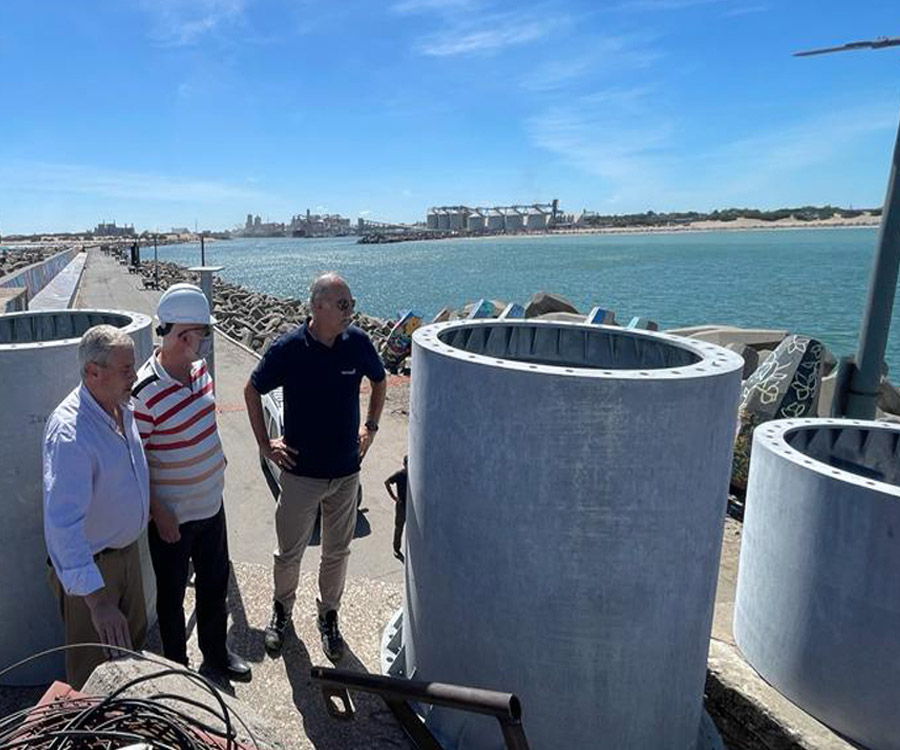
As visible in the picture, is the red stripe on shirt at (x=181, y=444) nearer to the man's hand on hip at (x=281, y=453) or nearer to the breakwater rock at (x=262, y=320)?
the man's hand on hip at (x=281, y=453)

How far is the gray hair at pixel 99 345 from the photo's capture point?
2516 mm

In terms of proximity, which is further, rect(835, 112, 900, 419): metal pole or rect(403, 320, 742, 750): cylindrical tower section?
rect(835, 112, 900, 419): metal pole

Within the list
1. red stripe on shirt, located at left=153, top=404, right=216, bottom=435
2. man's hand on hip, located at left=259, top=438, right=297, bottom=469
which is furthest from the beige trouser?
red stripe on shirt, located at left=153, top=404, right=216, bottom=435

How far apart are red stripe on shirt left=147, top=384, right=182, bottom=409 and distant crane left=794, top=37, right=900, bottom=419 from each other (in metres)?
5.06

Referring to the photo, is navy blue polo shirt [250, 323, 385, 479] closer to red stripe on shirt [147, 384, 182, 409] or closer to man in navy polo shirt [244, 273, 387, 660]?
man in navy polo shirt [244, 273, 387, 660]

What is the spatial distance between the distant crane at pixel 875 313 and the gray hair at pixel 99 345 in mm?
5309

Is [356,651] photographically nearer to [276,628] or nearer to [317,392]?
[276,628]

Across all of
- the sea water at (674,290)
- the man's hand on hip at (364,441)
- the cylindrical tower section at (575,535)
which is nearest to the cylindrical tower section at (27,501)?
the man's hand on hip at (364,441)

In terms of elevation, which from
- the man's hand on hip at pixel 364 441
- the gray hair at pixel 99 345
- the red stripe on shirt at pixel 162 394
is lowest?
the man's hand on hip at pixel 364 441

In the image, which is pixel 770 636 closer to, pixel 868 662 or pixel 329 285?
pixel 868 662

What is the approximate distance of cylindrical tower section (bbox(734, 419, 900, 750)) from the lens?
3037 mm

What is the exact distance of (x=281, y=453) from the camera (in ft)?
11.8

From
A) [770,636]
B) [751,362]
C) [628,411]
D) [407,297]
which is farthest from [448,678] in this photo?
[407,297]

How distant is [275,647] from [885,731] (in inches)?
118
